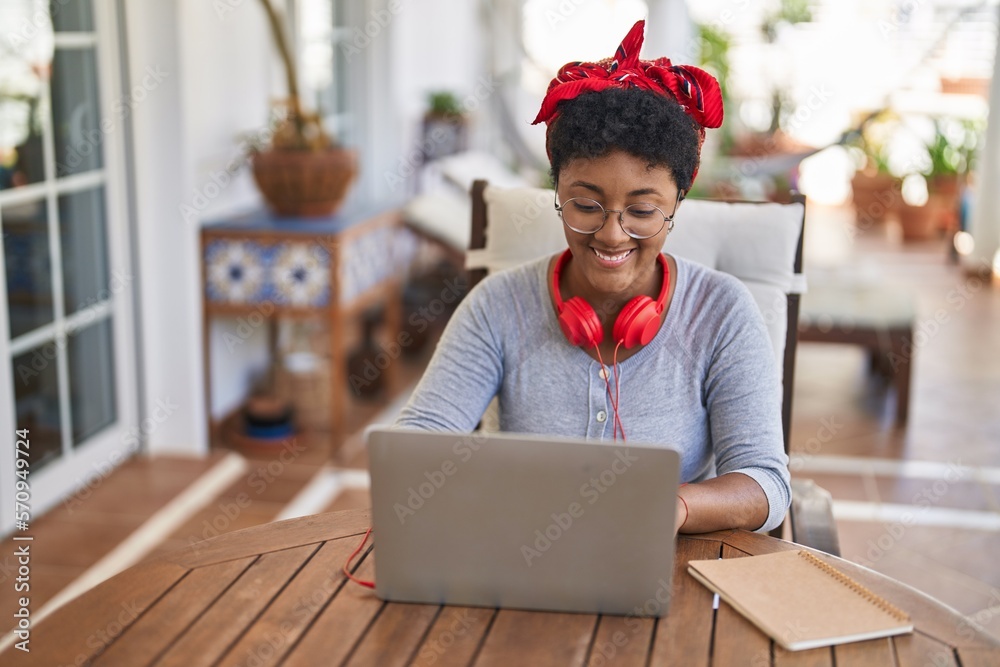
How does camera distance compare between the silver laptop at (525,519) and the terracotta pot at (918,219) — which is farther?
the terracotta pot at (918,219)

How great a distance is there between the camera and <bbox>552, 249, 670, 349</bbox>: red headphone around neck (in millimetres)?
1556

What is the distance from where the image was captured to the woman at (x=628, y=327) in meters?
1.49

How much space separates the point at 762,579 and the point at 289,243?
7.81 ft

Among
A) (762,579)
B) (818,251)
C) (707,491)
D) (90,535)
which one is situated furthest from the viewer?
(818,251)

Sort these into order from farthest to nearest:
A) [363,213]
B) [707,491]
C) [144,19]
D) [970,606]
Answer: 1. [363,213]
2. [144,19]
3. [970,606]
4. [707,491]

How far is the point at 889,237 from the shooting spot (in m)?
7.16

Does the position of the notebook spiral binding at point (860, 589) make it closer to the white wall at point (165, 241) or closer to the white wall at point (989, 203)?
the white wall at point (165, 241)

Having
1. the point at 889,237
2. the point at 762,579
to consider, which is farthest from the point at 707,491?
the point at 889,237

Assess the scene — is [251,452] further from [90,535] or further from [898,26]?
[898,26]

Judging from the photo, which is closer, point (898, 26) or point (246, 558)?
point (246, 558)

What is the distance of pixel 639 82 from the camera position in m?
1.54

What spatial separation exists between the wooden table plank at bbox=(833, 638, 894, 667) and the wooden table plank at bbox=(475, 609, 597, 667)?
0.25m

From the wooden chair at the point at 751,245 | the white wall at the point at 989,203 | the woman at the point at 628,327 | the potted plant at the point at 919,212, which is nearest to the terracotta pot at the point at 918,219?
the potted plant at the point at 919,212

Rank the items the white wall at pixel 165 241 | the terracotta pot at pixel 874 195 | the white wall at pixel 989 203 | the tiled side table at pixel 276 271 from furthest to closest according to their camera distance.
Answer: the terracotta pot at pixel 874 195 → the white wall at pixel 989 203 → the tiled side table at pixel 276 271 → the white wall at pixel 165 241
